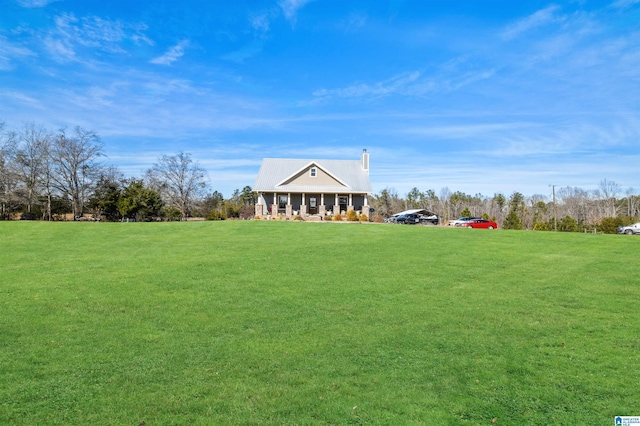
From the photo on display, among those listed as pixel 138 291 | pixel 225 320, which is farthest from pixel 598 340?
pixel 138 291

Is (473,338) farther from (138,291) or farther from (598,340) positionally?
(138,291)

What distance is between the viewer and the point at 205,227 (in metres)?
22.0

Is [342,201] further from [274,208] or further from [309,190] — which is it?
[274,208]

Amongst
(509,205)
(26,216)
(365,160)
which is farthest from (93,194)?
(509,205)

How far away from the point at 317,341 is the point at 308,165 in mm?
32226

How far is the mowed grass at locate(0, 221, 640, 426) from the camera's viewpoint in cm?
393

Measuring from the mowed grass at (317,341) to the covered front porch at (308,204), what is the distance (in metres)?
23.2

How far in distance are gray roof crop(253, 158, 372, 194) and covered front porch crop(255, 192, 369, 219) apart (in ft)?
2.23

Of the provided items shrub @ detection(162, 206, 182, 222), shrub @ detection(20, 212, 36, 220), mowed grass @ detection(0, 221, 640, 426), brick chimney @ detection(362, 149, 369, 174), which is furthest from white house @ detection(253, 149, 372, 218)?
mowed grass @ detection(0, 221, 640, 426)

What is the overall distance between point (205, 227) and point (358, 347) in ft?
58.8

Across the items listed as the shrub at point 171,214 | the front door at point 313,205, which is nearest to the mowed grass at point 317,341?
the front door at point 313,205

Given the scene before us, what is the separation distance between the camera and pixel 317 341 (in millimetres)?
5656

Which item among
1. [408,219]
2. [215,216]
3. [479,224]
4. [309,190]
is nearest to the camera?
[479,224]

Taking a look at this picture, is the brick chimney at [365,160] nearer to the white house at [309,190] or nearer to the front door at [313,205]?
the white house at [309,190]
